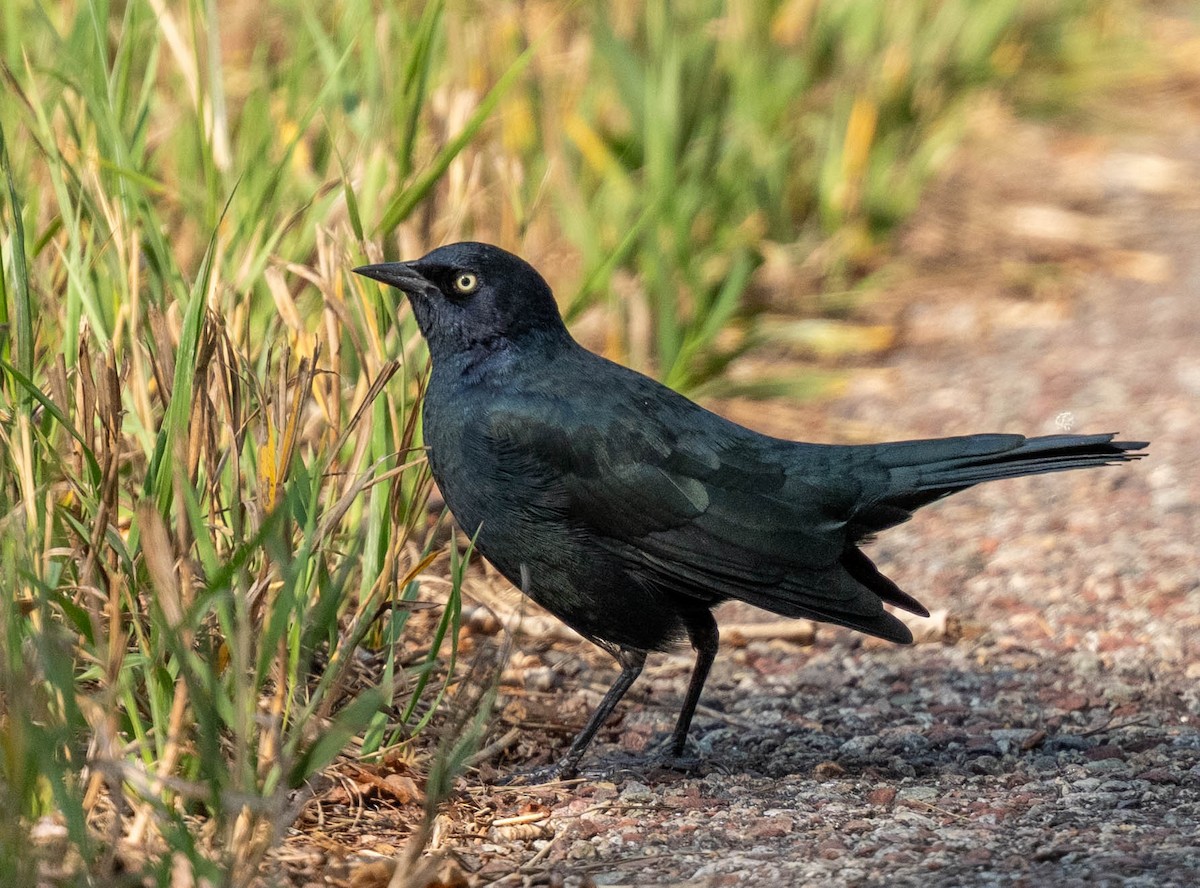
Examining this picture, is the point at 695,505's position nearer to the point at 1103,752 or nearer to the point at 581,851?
the point at 581,851

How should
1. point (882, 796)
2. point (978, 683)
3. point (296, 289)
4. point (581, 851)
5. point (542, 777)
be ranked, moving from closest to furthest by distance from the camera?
point (581, 851) < point (882, 796) < point (542, 777) < point (978, 683) < point (296, 289)

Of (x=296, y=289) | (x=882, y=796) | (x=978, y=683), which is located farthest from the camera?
(x=296, y=289)

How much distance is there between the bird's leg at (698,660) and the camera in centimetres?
337

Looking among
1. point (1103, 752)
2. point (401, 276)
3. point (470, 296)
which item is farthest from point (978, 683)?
point (401, 276)

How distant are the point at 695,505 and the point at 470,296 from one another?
0.70m

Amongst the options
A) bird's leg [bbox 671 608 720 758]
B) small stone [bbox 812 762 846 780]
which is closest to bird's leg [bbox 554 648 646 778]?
bird's leg [bbox 671 608 720 758]

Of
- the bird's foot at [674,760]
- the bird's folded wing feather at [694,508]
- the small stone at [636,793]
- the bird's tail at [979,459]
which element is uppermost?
the bird's tail at [979,459]

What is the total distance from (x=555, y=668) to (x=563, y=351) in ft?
2.64

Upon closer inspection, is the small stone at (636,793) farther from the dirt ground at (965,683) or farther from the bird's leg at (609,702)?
the bird's leg at (609,702)

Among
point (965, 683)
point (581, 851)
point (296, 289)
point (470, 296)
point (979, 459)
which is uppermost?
point (296, 289)

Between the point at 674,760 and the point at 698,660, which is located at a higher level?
the point at 698,660

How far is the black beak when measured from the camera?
344cm

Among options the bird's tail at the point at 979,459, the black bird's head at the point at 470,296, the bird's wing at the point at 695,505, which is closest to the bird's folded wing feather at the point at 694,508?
the bird's wing at the point at 695,505

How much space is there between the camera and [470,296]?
3500 millimetres
